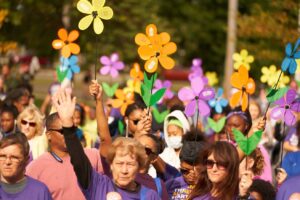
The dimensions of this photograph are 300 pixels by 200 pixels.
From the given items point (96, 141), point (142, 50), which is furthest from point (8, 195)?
point (96, 141)

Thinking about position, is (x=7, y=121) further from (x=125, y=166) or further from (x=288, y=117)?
(x=125, y=166)

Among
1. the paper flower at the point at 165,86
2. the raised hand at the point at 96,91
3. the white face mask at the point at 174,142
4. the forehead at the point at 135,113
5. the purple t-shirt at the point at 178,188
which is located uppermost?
the paper flower at the point at 165,86

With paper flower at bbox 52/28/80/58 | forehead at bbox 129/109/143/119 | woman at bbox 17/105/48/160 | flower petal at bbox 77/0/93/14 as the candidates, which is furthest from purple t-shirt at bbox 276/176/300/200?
paper flower at bbox 52/28/80/58

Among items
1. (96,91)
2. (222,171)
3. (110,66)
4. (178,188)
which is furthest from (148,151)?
(110,66)

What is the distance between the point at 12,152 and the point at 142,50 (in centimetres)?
248

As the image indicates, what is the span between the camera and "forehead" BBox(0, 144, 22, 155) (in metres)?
5.90

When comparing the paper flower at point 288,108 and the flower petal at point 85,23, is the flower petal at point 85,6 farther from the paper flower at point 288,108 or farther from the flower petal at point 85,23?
the paper flower at point 288,108

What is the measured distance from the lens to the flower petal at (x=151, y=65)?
798cm

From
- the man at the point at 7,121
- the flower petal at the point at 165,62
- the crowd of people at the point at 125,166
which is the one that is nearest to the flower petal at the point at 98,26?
the crowd of people at the point at 125,166

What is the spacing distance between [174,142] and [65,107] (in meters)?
3.06

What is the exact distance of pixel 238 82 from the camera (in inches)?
357

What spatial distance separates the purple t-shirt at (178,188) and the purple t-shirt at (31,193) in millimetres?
1238

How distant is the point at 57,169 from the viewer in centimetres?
659

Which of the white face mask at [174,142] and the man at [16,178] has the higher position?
the white face mask at [174,142]
